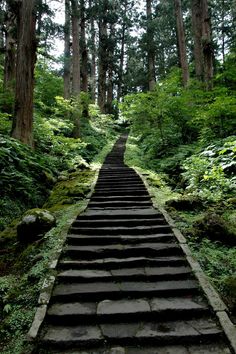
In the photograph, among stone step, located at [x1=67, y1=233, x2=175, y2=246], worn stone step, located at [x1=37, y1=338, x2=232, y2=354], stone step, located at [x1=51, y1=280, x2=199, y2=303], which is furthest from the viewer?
stone step, located at [x1=67, y1=233, x2=175, y2=246]

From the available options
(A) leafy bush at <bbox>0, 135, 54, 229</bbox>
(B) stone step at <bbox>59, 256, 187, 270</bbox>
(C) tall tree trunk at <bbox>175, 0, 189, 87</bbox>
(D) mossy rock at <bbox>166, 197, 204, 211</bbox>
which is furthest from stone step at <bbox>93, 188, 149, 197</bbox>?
(C) tall tree trunk at <bbox>175, 0, 189, 87</bbox>

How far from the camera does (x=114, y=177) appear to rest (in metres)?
11.9

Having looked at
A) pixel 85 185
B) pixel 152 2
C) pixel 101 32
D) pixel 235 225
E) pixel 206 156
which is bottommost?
pixel 235 225

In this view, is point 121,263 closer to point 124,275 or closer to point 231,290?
point 124,275

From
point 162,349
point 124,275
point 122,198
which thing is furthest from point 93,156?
point 162,349

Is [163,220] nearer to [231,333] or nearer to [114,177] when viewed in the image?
[231,333]

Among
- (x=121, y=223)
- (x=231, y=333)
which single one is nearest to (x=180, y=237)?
(x=121, y=223)

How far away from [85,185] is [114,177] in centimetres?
167

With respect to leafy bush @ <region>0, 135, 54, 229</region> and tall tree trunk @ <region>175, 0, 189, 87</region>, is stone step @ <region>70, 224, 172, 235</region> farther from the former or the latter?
tall tree trunk @ <region>175, 0, 189, 87</region>

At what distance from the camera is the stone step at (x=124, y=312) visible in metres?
4.26

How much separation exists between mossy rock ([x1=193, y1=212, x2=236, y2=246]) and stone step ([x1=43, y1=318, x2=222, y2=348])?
2130mm

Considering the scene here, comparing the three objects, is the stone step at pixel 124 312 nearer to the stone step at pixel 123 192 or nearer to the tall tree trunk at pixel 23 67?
the stone step at pixel 123 192

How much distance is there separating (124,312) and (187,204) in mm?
3999

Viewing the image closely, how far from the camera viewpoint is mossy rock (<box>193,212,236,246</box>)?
6008 millimetres
